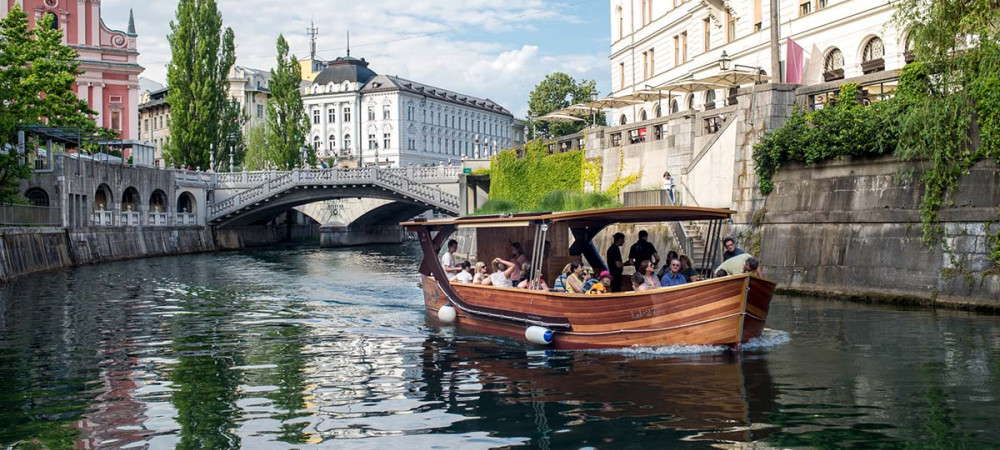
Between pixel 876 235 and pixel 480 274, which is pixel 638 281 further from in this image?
pixel 876 235

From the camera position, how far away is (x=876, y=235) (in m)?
23.0

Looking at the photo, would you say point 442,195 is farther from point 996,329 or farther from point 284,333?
point 996,329

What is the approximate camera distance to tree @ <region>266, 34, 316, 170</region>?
71.1 metres

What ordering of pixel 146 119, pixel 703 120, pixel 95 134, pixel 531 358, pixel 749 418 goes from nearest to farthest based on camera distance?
pixel 749 418, pixel 531 358, pixel 703 120, pixel 95 134, pixel 146 119

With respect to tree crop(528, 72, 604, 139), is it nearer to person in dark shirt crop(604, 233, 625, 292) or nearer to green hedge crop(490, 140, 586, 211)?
green hedge crop(490, 140, 586, 211)

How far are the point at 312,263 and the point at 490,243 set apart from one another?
1059 inches

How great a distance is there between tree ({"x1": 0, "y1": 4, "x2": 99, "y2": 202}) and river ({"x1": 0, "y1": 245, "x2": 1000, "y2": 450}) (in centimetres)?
1400

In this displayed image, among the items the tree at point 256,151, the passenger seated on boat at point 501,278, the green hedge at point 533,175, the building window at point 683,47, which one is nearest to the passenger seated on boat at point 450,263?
the passenger seated on boat at point 501,278

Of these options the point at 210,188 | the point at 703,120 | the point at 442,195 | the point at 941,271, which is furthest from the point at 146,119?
the point at 941,271

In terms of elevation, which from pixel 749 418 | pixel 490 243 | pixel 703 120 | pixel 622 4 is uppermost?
pixel 622 4

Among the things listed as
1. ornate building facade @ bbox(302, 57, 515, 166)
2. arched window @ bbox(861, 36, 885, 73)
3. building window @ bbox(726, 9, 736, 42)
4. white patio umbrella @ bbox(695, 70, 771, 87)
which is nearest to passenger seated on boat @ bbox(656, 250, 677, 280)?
white patio umbrella @ bbox(695, 70, 771, 87)

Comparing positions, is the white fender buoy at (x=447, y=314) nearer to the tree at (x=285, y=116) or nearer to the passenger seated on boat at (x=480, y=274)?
the passenger seated on boat at (x=480, y=274)

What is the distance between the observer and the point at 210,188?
6575 centimetres

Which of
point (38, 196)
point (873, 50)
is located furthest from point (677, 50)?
point (38, 196)
